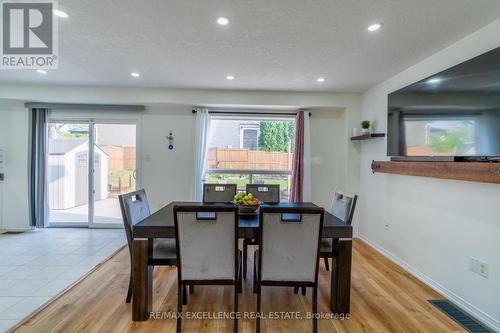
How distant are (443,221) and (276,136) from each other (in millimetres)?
2846

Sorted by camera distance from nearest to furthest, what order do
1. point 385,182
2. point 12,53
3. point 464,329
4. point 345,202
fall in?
point 464,329 → point 345,202 → point 12,53 → point 385,182

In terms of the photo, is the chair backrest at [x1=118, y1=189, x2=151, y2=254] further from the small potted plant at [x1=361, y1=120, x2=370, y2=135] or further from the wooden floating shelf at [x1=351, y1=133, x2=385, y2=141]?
the small potted plant at [x1=361, y1=120, x2=370, y2=135]

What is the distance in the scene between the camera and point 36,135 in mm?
4484

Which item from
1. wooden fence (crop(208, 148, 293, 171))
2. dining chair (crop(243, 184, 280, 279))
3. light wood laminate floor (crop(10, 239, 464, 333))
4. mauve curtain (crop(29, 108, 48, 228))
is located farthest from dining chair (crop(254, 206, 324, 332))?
mauve curtain (crop(29, 108, 48, 228))

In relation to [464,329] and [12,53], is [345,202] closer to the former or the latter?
[464,329]

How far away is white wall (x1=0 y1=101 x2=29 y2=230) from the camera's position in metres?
4.47

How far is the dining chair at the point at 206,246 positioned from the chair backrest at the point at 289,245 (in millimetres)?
223

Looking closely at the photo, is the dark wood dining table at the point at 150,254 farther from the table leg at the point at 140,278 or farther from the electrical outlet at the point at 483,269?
the electrical outlet at the point at 483,269

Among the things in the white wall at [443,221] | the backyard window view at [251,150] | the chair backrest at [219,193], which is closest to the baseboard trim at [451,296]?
the white wall at [443,221]

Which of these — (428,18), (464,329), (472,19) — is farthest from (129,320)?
(472,19)

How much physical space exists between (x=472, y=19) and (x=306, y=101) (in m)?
2.42

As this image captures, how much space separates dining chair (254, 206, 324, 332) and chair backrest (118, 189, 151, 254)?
1.22m

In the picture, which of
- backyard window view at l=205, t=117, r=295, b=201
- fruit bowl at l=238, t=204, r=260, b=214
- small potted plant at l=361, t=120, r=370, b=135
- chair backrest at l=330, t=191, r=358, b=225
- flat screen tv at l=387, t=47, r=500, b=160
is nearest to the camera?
flat screen tv at l=387, t=47, r=500, b=160

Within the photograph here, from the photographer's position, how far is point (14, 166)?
450cm
